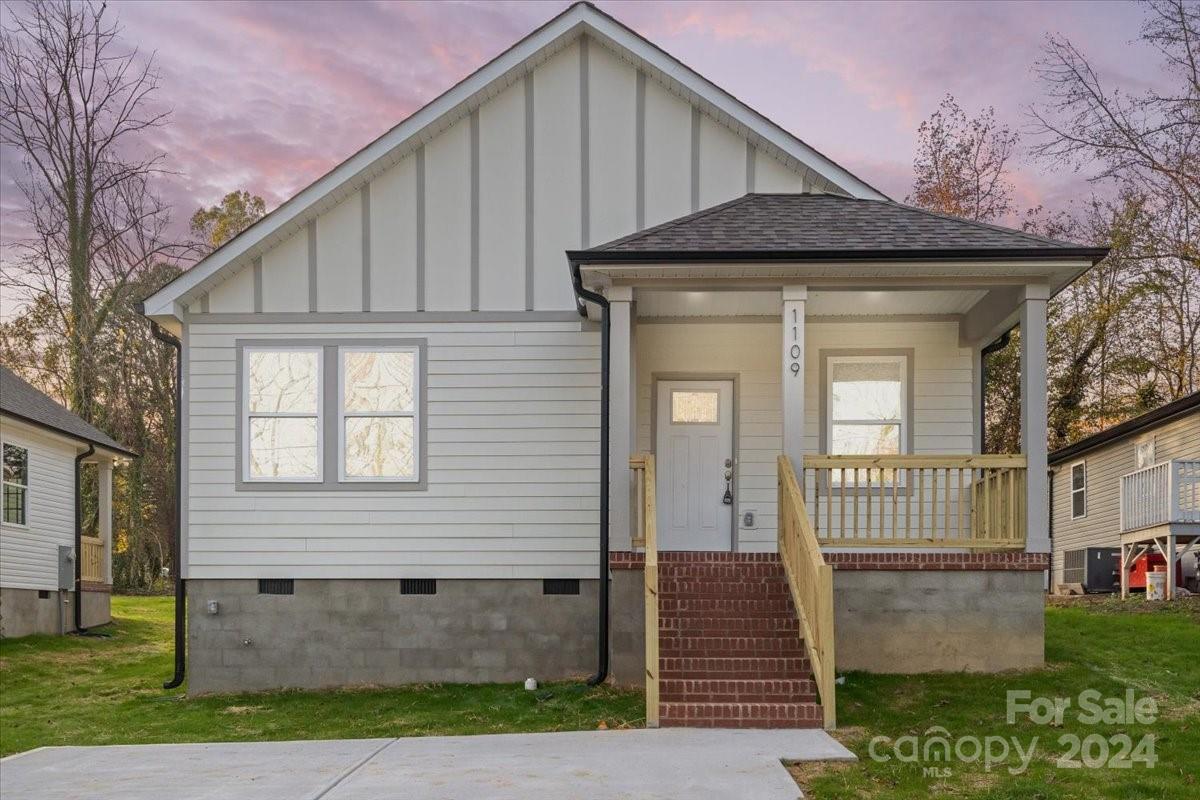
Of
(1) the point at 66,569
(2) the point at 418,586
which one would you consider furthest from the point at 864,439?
(1) the point at 66,569

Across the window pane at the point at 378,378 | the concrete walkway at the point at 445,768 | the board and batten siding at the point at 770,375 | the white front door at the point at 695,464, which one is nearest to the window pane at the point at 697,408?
the white front door at the point at 695,464

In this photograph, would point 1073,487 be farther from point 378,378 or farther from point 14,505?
point 14,505

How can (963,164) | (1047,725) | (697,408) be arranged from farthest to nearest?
(963,164), (697,408), (1047,725)

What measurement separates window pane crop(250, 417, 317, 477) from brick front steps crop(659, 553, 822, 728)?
4.20 metres

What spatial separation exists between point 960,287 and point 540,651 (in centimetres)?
569

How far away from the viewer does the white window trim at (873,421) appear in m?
12.9

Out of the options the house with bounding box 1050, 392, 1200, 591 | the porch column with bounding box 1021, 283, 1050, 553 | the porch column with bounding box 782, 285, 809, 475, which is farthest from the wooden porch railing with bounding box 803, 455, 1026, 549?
the house with bounding box 1050, 392, 1200, 591

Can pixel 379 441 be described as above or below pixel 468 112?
below

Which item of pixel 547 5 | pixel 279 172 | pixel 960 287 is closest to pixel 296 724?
pixel 960 287

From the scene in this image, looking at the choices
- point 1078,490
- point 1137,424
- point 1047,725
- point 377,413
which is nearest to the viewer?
point 1047,725

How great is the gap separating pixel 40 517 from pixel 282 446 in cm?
1003

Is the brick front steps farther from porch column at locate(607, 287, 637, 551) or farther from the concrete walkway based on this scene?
porch column at locate(607, 287, 637, 551)

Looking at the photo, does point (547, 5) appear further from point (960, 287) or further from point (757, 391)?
point (960, 287)

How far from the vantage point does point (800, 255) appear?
10.7 metres
